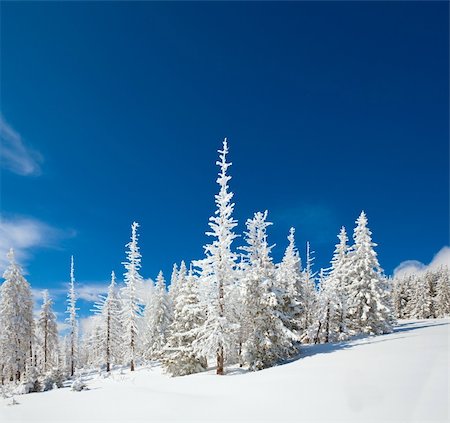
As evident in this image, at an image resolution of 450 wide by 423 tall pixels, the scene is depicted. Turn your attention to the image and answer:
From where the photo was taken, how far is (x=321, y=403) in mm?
12102

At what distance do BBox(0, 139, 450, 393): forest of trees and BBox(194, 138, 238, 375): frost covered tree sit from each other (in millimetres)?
78

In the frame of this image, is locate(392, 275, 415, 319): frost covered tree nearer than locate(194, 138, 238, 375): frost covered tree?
No

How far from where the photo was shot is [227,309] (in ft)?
88.9

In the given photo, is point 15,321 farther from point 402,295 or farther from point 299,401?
point 402,295

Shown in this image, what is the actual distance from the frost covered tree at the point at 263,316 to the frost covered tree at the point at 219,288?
1556 millimetres

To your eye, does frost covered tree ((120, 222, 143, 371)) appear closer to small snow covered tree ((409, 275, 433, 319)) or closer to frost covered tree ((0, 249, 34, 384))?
frost covered tree ((0, 249, 34, 384))

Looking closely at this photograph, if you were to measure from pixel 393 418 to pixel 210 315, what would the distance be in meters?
17.5

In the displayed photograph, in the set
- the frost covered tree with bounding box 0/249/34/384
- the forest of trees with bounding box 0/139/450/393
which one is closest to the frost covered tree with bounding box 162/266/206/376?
the forest of trees with bounding box 0/139/450/393

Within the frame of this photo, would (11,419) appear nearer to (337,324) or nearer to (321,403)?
(321,403)

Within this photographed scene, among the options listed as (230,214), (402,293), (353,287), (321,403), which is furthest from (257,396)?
(402,293)

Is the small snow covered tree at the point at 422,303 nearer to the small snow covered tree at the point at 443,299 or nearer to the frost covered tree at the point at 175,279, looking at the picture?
the small snow covered tree at the point at 443,299

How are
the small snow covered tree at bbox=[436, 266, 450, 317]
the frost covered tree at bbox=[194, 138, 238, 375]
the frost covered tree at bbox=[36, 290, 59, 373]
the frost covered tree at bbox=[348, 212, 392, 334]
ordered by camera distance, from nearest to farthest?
the frost covered tree at bbox=[194, 138, 238, 375], the frost covered tree at bbox=[348, 212, 392, 334], the frost covered tree at bbox=[36, 290, 59, 373], the small snow covered tree at bbox=[436, 266, 450, 317]

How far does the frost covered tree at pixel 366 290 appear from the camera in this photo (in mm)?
37375

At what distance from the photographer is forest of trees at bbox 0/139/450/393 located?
89.3 ft
